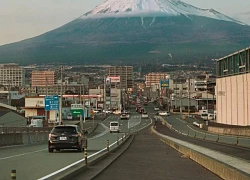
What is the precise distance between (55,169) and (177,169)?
441 centimetres

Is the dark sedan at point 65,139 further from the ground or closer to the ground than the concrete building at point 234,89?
closer to the ground

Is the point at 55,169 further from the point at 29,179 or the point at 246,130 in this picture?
the point at 246,130

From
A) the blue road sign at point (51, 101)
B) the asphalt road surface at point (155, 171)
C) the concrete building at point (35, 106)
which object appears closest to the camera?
the asphalt road surface at point (155, 171)

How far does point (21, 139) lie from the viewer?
143 feet

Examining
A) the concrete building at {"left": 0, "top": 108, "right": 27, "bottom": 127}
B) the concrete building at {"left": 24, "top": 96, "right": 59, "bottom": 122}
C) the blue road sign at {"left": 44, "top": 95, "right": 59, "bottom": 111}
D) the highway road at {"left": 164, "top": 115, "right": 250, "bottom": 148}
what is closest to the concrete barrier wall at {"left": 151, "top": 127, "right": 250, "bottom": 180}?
the highway road at {"left": 164, "top": 115, "right": 250, "bottom": 148}

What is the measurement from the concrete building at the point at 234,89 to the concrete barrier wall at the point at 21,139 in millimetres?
30737

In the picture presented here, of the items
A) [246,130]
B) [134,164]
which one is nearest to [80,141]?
[134,164]

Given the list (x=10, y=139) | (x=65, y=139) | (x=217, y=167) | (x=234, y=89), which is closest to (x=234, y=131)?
(x=234, y=89)

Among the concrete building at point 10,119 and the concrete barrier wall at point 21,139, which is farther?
the concrete building at point 10,119

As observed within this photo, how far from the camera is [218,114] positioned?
92000mm

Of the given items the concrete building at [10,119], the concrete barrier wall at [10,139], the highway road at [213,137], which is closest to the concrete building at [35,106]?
the concrete building at [10,119]

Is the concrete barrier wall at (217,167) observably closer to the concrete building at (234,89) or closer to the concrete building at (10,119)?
the concrete building at (234,89)

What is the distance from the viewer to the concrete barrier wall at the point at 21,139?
3912 cm

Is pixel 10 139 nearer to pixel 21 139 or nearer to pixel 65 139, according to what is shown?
pixel 21 139
